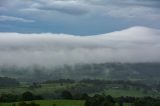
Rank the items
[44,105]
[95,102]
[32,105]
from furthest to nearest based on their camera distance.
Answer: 1. [95,102]
2. [44,105]
3. [32,105]

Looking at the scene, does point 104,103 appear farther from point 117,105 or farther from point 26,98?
point 26,98

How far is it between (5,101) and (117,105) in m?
49.9

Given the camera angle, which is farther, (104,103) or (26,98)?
(26,98)

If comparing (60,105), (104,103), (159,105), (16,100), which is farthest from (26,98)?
(159,105)

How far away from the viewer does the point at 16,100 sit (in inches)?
7726

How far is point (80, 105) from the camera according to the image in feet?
589

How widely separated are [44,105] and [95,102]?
24.2 meters

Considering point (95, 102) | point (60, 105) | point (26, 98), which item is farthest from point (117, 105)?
point (26, 98)

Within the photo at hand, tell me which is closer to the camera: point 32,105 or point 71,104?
point 32,105

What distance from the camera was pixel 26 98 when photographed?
197875 millimetres

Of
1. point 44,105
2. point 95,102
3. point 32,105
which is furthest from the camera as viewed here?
point 95,102

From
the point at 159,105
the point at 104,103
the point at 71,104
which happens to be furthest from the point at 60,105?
the point at 159,105

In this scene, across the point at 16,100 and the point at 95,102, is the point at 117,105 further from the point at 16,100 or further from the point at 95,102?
the point at 16,100

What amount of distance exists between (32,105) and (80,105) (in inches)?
1183
